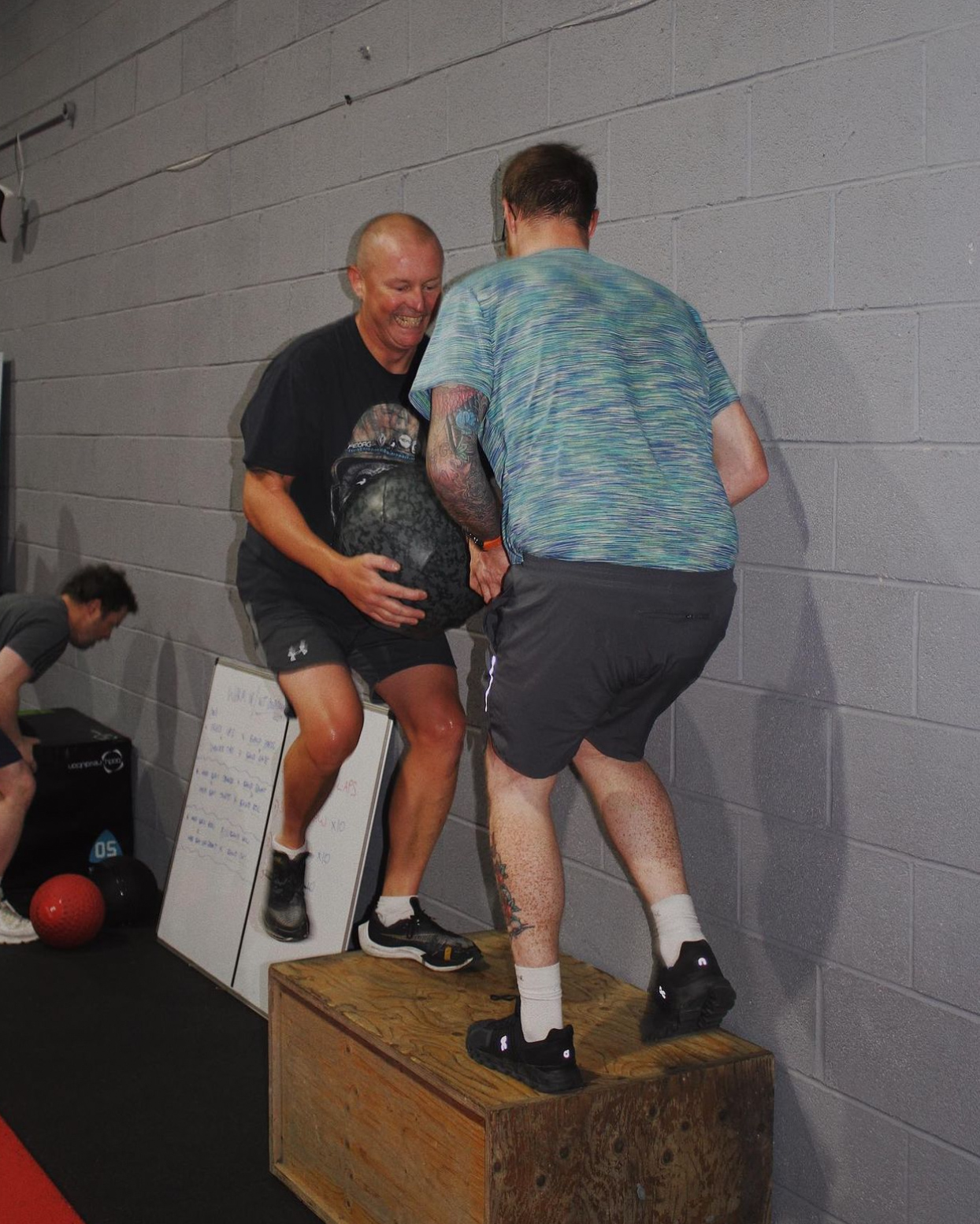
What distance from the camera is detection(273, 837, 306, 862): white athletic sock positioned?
2.82 metres

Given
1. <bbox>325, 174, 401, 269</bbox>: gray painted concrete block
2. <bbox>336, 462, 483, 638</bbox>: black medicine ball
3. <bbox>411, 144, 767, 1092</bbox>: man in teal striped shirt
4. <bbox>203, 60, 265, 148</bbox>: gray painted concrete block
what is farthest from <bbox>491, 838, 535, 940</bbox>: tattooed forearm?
<bbox>203, 60, 265, 148</bbox>: gray painted concrete block

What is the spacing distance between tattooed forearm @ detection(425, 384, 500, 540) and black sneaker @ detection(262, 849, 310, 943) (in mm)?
1146

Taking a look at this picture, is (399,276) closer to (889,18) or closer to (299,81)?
(889,18)

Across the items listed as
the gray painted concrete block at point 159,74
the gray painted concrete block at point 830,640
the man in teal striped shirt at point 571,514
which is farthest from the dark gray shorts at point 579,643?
the gray painted concrete block at point 159,74

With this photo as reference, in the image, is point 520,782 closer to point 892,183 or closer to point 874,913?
point 874,913

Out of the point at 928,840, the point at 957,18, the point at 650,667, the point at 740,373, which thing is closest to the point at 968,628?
the point at 928,840

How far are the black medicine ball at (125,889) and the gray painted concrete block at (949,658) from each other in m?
2.70

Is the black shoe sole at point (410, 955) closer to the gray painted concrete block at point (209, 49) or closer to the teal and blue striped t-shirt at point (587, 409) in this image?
the teal and blue striped t-shirt at point (587, 409)

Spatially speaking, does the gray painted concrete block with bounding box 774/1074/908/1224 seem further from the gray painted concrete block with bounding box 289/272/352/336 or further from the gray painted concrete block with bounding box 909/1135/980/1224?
the gray painted concrete block with bounding box 289/272/352/336

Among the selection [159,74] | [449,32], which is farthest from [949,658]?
[159,74]

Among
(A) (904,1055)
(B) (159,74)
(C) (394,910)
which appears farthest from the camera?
(B) (159,74)

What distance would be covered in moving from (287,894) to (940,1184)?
1.46 m

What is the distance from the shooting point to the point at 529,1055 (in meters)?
1.96

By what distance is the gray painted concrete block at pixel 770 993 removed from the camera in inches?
87.8
